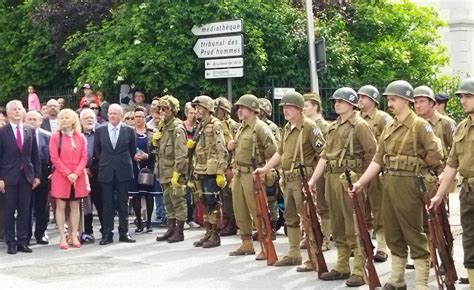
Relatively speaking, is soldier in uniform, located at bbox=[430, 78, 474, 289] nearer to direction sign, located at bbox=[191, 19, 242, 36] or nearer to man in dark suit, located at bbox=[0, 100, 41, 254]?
man in dark suit, located at bbox=[0, 100, 41, 254]

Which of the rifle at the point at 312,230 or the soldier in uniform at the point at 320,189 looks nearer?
the rifle at the point at 312,230

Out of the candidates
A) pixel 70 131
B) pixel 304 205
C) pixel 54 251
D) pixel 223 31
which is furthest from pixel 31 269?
pixel 223 31

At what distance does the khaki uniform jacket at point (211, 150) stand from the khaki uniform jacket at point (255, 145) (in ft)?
1.93

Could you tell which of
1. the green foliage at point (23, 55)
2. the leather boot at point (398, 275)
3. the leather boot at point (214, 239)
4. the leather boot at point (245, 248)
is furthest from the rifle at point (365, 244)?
the green foliage at point (23, 55)

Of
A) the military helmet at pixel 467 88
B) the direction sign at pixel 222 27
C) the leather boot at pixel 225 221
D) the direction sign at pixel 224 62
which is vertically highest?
the direction sign at pixel 222 27

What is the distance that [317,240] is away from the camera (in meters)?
8.90

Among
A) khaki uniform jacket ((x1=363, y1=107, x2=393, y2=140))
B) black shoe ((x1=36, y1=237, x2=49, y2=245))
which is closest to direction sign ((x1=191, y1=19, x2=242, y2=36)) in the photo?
khaki uniform jacket ((x1=363, y1=107, x2=393, y2=140))

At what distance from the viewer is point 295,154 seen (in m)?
9.42

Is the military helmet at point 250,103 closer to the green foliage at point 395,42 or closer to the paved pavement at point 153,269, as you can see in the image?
the paved pavement at point 153,269

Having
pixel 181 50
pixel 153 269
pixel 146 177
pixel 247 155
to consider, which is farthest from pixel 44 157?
pixel 181 50

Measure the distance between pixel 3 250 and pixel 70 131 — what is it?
2032mm

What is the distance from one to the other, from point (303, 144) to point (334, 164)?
84 cm

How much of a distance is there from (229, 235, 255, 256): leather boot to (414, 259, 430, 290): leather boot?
3.32 metres

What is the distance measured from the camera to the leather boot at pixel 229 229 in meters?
12.6
